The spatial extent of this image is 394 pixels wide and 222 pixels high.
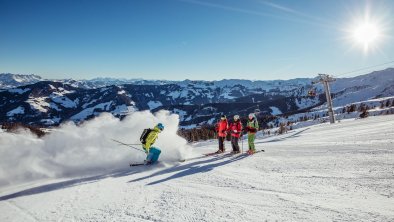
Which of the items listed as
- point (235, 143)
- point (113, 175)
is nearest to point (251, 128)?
point (235, 143)

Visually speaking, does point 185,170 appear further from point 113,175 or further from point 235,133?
point 235,133

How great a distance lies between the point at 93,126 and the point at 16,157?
160 inches

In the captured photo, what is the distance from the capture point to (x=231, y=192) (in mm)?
8117

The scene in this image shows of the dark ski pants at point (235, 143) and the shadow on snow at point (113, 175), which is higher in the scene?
the dark ski pants at point (235, 143)

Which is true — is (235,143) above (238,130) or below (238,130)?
below

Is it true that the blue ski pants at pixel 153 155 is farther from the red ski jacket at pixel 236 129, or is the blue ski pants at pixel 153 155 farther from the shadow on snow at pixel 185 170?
the red ski jacket at pixel 236 129

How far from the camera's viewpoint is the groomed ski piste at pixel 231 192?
6.33m

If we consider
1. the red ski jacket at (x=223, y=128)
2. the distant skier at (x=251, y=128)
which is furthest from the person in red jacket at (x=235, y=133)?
the red ski jacket at (x=223, y=128)

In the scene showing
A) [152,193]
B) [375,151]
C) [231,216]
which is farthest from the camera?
[375,151]

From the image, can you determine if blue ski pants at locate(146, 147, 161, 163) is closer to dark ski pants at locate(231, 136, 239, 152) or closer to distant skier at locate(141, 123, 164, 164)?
distant skier at locate(141, 123, 164, 164)

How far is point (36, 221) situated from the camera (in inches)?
284

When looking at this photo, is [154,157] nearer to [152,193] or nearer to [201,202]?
[152,193]

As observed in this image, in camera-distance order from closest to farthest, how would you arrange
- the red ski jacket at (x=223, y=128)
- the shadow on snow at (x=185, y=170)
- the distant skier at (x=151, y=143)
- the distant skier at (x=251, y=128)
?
1. the shadow on snow at (x=185, y=170)
2. the distant skier at (x=151, y=143)
3. the distant skier at (x=251, y=128)
4. the red ski jacket at (x=223, y=128)

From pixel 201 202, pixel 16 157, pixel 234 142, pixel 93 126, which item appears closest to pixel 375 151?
pixel 234 142
